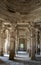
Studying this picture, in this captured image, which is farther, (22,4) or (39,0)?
(22,4)

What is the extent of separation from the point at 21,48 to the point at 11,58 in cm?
1992

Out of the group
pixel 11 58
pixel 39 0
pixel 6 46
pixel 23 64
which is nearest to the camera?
pixel 39 0

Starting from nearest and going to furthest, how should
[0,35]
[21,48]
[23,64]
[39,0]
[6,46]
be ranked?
[39,0] < [23,64] < [0,35] < [6,46] < [21,48]

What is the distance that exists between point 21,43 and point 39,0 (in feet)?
93.0

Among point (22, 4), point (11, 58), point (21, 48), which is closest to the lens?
point (22, 4)

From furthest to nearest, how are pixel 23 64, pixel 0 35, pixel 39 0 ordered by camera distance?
pixel 0 35 → pixel 23 64 → pixel 39 0

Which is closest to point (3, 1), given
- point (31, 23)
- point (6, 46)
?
point (31, 23)

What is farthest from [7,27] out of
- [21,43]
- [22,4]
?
[21,43]

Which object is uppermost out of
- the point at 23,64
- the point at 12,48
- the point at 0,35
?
the point at 0,35

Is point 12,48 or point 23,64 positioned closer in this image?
point 23,64

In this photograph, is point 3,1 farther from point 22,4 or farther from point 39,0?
point 39,0

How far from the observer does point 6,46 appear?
26453mm

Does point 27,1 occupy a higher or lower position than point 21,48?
higher

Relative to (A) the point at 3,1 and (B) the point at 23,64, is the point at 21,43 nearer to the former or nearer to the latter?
(B) the point at 23,64
